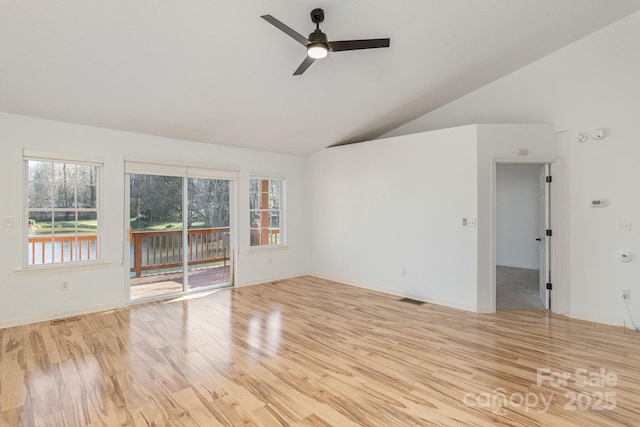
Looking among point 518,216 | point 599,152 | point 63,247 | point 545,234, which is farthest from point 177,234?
point 518,216

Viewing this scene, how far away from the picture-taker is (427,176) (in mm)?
4883

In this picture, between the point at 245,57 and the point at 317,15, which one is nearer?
the point at 317,15

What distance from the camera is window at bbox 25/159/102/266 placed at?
13.3 ft

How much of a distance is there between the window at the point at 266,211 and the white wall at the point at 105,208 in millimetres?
210

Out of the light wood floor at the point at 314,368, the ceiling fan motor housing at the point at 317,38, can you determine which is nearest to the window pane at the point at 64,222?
the light wood floor at the point at 314,368

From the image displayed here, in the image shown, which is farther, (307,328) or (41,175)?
(41,175)

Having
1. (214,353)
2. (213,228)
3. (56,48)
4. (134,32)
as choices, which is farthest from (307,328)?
(56,48)

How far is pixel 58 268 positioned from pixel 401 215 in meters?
4.95

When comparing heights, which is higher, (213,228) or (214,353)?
(213,228)

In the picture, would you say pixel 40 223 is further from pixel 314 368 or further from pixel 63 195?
pixel 314 368

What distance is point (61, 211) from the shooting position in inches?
166

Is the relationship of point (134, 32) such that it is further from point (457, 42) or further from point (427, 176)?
point (427, 176)

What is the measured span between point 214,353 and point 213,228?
3160 millimetres

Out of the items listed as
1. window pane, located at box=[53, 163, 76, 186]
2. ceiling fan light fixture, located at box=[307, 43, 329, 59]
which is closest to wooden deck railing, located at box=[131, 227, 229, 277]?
window pane, located at box=[53, 163, 76, 186]
